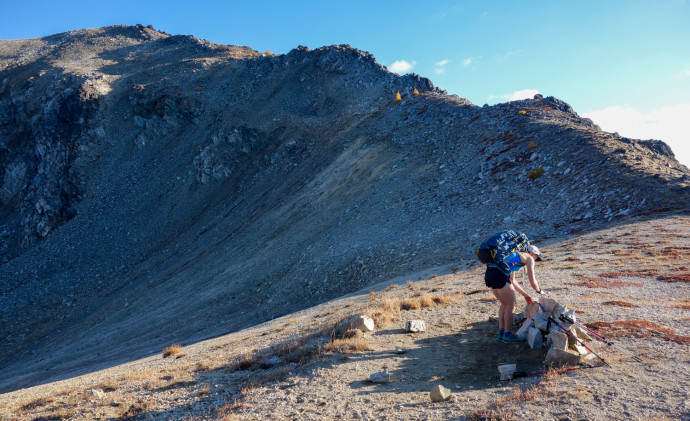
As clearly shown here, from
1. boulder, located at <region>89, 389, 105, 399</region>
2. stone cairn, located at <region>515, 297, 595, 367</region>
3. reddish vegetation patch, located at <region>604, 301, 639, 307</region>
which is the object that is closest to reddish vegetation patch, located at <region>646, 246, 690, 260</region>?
reddish vegetation patch, located at <region>604, 301, 639, 307</region>

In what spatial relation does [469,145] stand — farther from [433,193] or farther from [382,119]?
[382,119]

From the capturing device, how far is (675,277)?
12.6 meters

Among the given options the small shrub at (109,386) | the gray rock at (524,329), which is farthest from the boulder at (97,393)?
the gray rock at (524,329)

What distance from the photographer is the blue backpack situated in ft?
28.8

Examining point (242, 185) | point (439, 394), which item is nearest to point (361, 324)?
point (439, 394)

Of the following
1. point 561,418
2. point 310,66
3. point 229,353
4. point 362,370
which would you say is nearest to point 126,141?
point 310,66

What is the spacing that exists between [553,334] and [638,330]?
2373 millimetres

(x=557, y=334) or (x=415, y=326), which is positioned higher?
(x=557, y=334)

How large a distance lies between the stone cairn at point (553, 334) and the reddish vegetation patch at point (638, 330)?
2.60 feet

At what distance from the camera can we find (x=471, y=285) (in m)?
14.5

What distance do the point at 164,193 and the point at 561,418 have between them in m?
46.7

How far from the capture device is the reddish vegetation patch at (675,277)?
12.4 metres

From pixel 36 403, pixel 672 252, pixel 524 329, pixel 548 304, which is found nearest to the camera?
pixel 548 304

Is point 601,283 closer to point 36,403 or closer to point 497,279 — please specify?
point 497,279
